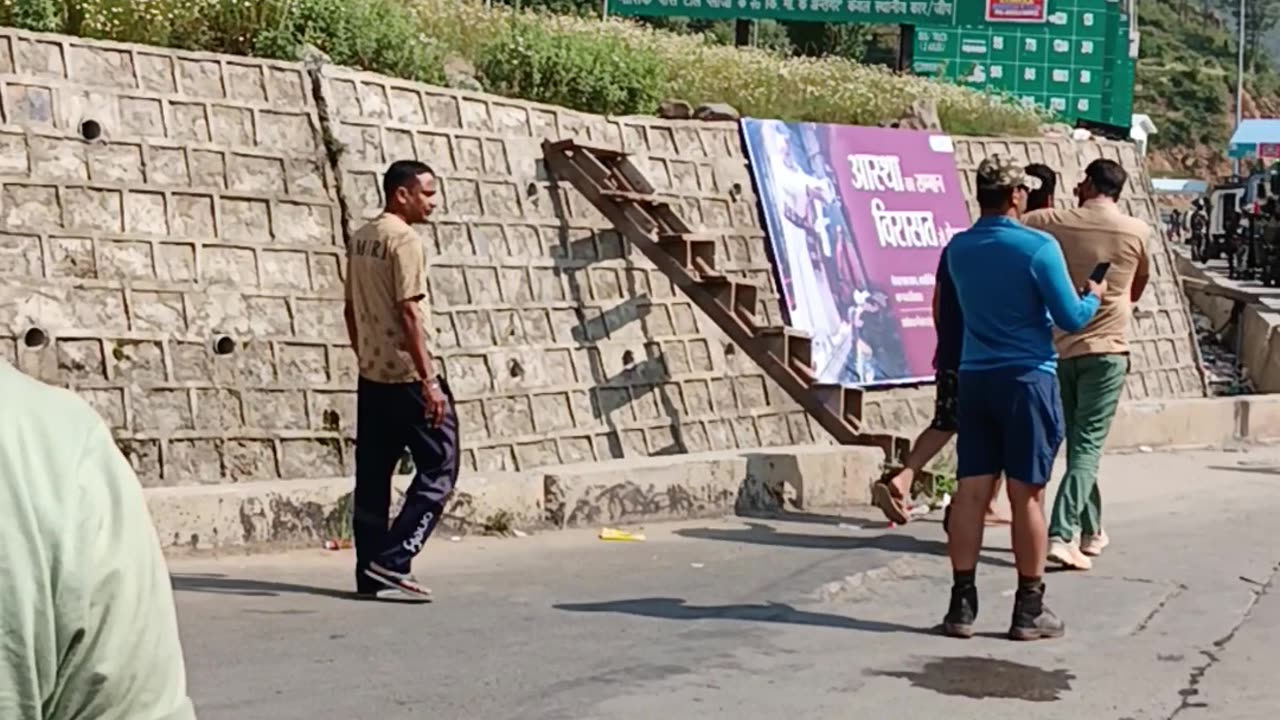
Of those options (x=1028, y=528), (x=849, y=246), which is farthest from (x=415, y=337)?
(x=849, y=246)

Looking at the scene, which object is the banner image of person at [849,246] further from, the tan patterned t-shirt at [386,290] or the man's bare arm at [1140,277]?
the tan patterned t-shirt at [386,290]

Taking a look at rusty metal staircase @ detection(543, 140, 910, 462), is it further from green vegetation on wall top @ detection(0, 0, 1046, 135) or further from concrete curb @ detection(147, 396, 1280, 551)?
green vegetation on wall top @ detection(0, 0, 1046, 135)

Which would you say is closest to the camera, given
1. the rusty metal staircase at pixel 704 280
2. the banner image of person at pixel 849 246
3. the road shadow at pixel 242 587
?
the road shadow at pixel 242 587

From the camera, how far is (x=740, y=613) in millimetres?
7555

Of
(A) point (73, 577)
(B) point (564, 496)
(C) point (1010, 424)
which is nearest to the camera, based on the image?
(A) point (73, 577)

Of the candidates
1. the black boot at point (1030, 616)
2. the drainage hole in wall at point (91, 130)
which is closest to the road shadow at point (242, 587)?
the black boot at point (1030, 616)

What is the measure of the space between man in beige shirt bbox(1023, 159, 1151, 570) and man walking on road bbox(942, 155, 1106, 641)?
4.88 feet

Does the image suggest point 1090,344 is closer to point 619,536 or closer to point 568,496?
point 619,536

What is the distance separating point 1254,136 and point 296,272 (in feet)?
158

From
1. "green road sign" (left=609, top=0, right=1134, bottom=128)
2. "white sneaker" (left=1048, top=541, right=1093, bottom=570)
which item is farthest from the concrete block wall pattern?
"green road sign" (left=609, top=0, right=1134, bottom=128)

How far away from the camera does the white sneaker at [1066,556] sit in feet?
28.6

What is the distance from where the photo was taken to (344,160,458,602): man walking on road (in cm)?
736

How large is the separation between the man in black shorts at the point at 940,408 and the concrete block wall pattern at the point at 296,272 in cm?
239

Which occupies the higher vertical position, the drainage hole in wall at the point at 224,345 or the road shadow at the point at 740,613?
the drainage hole in wall at the point at 224,345
